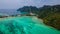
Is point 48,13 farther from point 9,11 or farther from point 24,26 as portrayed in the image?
point 9,11

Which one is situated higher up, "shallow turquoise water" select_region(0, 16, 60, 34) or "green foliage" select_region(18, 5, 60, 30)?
"green foliage" select_region(18, 5, 60, 30)

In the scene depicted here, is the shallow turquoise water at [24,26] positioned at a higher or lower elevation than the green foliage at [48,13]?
lower

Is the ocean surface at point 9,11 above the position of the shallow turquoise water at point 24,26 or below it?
above

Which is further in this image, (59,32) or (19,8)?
(19,8)

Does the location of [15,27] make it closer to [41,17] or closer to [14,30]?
[14,30]

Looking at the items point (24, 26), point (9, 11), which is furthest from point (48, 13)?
point (9, 11)

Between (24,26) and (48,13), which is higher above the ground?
(48,13)

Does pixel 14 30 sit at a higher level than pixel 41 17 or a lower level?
lower

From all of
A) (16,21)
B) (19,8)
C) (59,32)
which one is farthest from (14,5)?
(59,32)
